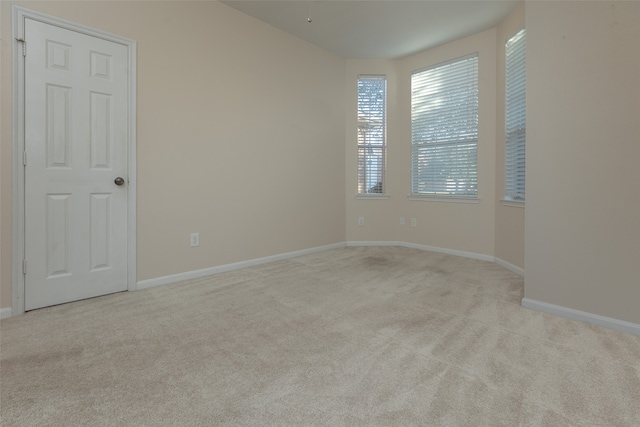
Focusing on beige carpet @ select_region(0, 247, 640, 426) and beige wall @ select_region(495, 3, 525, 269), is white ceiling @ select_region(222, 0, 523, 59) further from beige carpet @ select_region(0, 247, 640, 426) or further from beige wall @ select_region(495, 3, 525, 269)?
beige carpet @ select_region(0, 247, 640, 426)

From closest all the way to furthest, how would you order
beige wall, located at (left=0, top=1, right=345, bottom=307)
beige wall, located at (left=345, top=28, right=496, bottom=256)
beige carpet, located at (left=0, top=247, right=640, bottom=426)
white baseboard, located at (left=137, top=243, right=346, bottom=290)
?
beige carpet, located at (left=0, top=247, right=640, bottom=426), beige wall, located at (left=0, top=1, right=345, bottom=307), white baseboard, located at (left=137, top=243, right=346, bottom=290), beige wall, located at (left=345, top=28, right=496, bottom=256)

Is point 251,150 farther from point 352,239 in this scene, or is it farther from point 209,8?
point 352,239

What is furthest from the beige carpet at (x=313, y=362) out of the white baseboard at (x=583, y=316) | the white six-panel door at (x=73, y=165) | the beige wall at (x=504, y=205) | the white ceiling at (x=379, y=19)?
the white ceiling at (x=379, y=19)

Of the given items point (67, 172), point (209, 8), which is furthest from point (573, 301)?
point (209, 8)

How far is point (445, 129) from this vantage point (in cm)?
429

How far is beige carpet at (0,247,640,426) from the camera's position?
1.23 meters

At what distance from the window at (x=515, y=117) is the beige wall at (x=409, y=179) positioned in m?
0.29

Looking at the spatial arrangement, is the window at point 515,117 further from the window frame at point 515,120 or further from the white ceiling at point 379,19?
the white ceiling at point 379,19

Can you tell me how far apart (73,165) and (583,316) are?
378cm

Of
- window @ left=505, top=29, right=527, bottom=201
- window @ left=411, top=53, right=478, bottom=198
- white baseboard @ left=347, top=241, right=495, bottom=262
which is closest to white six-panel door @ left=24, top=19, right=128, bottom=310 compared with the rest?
white baseboard @ left=347, top=241, right=495, bottom=262

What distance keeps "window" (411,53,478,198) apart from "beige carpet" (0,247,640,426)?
2.05 metres

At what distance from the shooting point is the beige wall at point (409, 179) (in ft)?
12.8

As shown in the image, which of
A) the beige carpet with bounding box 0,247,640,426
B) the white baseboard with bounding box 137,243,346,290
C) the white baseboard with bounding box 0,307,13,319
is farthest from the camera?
the white baseboard with bounding box 137,243,346,290

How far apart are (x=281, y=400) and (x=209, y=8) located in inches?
137
